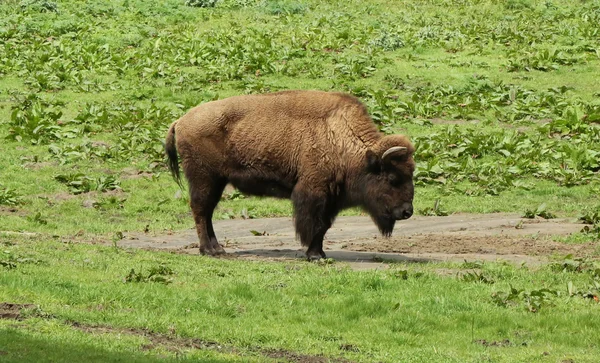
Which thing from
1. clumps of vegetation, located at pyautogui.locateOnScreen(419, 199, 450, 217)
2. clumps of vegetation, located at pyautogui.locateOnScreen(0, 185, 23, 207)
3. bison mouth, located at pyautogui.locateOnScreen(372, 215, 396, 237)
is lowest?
clumps of vegetation, located at pyautogui.locateOnScreen(0, 185, 23, 207)

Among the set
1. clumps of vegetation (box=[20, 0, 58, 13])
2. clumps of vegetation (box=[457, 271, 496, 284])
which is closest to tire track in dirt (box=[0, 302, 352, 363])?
clumps of vegetation (box=[457, 271, 496, 284])

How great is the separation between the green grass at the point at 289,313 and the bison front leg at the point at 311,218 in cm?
185

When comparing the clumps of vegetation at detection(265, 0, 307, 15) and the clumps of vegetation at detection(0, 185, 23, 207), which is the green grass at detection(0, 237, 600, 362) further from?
the clumps of vegetation at detection(265, 0, 307, 15)

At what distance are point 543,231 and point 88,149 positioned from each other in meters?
10.4

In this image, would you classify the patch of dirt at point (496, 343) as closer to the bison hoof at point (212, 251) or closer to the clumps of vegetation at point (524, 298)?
the clumps of vegetation at point (524, 298)

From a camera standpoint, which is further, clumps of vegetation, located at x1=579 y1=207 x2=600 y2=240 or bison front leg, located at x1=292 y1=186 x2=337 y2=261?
clumps of vegetation, located at x1=579 y1=207 x2=600 y2=240

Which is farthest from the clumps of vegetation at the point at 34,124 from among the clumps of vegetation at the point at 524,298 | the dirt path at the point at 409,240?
the clumps of vegetation at the point at 524,298

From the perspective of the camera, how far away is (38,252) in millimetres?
13383

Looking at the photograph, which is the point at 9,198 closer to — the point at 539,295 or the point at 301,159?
the point at 301,159

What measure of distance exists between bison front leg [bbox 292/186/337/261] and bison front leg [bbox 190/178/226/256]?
1.32 metres

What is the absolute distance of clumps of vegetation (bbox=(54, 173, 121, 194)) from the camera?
20766mm

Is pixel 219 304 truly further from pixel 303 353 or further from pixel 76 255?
pixel 76 255

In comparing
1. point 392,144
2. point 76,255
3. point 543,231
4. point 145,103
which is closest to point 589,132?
point 543,231

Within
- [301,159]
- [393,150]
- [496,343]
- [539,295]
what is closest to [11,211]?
[301,159]
